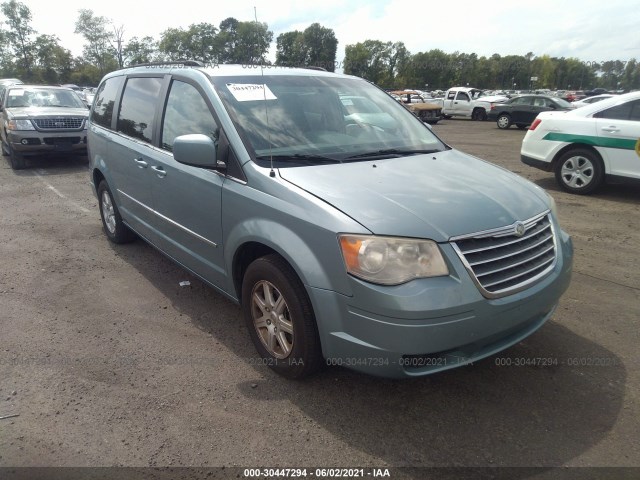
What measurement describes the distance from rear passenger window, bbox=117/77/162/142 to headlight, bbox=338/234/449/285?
8.31ft

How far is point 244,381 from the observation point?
115 inches

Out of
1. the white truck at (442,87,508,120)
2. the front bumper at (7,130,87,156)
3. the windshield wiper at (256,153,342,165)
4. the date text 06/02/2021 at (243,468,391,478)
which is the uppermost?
the white truck at (442,87,508,120)

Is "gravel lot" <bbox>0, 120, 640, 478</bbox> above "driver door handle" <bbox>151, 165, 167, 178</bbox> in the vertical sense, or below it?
below

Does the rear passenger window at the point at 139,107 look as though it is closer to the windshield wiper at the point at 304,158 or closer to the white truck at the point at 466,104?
the windshield wiper at the point at 304,158

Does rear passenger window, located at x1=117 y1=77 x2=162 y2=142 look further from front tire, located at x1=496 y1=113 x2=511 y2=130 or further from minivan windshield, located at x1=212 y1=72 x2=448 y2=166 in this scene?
front tire, located at x1=496 y1=113 x2=511 y2=130

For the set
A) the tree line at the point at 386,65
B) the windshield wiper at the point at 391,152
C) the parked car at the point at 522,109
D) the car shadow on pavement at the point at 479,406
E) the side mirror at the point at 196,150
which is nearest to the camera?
the car shadow on pavement at the point at 479,406

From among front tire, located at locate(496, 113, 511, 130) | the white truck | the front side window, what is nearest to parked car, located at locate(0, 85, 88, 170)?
front tire, located at locate(496, 113, 511, 130)

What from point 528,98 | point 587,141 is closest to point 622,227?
point 587,141

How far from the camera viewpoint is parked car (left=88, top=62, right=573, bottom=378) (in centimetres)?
229

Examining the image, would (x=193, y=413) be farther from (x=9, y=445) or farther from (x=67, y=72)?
(x=67, y=72)

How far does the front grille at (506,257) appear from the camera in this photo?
2365 millimetres

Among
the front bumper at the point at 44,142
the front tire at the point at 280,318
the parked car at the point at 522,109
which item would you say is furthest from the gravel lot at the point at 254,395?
the parked car at the point at 522,109

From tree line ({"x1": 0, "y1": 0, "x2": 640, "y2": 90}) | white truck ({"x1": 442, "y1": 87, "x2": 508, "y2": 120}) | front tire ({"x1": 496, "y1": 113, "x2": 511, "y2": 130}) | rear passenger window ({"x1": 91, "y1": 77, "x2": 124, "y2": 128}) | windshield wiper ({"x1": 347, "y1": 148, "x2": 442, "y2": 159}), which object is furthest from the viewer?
tree line ({"x1": 0, "y1": 0, "x2": 640, "y2": 90})

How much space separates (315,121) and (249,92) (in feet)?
1.64
